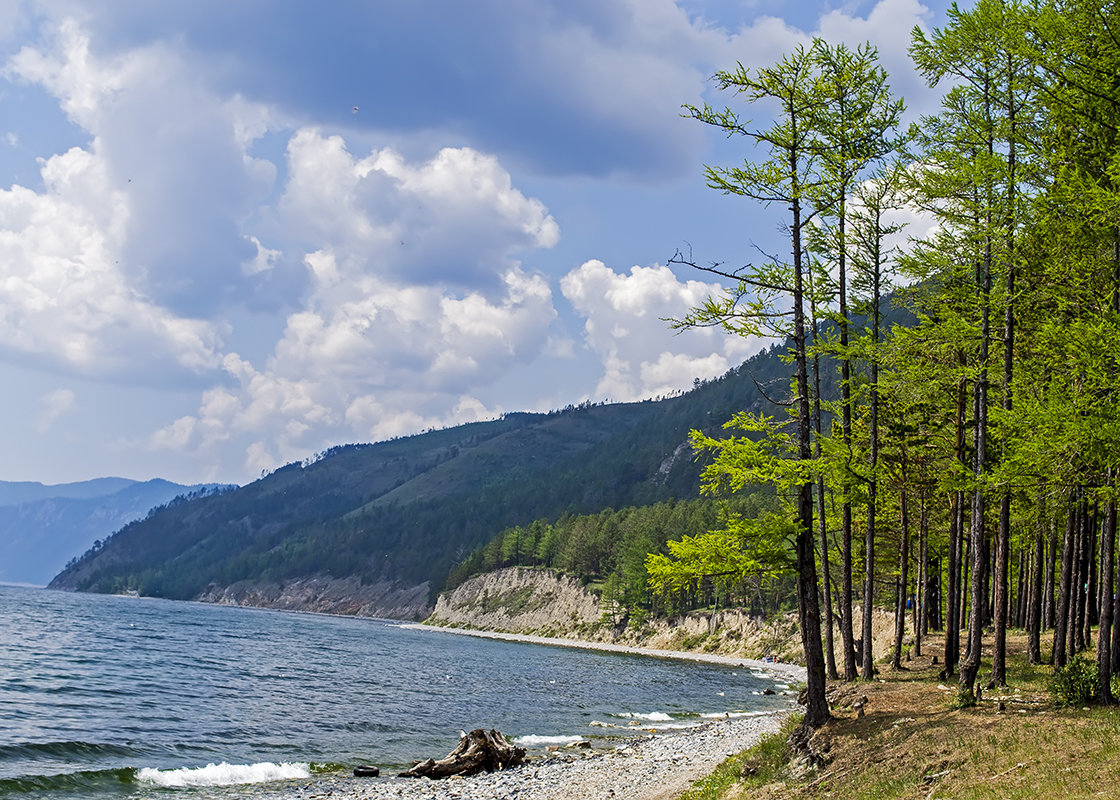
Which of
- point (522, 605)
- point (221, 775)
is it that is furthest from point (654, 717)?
point (522, 605)

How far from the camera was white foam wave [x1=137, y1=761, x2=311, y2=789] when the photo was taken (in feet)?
74.3

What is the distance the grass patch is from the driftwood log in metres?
7.77

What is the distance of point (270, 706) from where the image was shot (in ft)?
125

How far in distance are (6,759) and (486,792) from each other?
15.6 metres

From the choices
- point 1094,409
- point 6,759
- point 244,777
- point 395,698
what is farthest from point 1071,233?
point 395,698

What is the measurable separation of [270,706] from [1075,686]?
3425 cm

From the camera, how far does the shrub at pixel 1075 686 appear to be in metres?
15.3

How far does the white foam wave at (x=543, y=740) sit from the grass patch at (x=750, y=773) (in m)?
12.5

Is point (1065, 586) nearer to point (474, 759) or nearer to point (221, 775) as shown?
point (474, 759)

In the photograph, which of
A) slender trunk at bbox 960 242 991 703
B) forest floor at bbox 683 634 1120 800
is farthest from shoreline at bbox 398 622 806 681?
forest floor at bbox 683 634 1120 800

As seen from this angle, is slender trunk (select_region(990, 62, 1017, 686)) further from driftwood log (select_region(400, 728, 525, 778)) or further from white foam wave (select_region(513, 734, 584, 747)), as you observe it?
white foam wave (select_region(513, 734, 584, 747))

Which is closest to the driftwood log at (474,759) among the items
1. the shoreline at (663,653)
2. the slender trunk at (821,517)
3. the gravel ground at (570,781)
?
the gravel ground at (570,781)

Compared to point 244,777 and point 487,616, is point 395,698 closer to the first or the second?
point 244,777

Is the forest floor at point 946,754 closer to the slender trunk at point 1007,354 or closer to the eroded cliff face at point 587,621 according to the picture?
the slender trunk at point 1007,354
